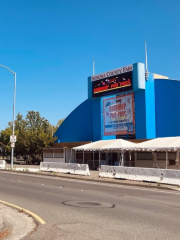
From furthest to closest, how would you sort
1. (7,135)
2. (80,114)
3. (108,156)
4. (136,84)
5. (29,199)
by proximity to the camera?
1. (7,135)
2. (80,114)
3. (108,156)
4. (136,84)
5. (29,199)

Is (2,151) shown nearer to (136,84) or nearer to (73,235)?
(136,84)

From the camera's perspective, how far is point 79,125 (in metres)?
42.4

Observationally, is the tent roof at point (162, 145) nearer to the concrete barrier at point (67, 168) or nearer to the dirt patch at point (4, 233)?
the concrete barrier at point (67, 168)

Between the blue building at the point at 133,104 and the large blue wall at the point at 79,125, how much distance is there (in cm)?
261

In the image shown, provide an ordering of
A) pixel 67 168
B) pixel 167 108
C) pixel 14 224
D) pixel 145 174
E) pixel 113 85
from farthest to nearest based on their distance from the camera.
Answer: pixel 113 85 < pixel 167 108 < pixel 67 168 < pixel 145 174 < pixel 14 224

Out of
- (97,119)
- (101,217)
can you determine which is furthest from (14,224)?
(97,119)

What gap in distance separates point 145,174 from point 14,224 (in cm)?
1323

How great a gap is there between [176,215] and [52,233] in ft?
13.5

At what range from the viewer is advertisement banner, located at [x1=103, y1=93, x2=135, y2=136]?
3328 cm

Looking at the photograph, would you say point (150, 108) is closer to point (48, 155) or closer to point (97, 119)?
point (97, 119)

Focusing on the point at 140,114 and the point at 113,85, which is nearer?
the point at 140,114

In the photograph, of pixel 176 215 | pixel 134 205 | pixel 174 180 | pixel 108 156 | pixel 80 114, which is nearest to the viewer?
pixel 176 215

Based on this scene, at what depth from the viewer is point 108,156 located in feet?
114

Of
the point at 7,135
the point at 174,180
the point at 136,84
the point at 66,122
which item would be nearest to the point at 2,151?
the point at 7,135
